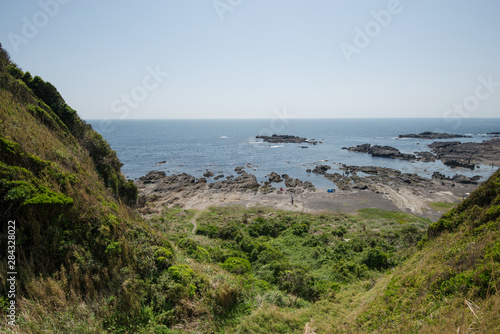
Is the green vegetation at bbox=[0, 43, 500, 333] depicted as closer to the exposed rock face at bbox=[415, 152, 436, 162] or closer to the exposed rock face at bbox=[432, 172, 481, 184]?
the exposed rock face at bbox=[432, 172, 481, 184]

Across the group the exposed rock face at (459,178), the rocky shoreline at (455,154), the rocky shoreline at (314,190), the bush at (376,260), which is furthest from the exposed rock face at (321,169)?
the bush at (376,260)

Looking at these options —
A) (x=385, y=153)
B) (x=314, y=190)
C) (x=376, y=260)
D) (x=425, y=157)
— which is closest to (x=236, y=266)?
(x=376, y=260)

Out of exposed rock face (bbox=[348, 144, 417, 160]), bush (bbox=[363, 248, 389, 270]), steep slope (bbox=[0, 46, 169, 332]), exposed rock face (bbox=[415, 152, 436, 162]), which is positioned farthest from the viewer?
exposed rock face (bbox=[348, 144, 417, 160])

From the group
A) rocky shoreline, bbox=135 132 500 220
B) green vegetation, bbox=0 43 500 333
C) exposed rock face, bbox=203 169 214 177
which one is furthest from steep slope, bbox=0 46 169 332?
exposed rock face, bbox=203 169 214 177

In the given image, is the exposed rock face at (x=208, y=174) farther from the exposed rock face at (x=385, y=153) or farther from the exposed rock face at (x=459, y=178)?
the exposed rock face at (x=385, y=153)

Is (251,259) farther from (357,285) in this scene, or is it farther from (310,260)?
(357,285)

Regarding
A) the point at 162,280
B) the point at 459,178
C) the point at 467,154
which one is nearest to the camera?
the point at 162,280

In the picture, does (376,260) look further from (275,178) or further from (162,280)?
Answer: (275,178)

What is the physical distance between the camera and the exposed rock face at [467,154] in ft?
215

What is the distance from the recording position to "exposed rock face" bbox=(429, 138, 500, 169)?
65.6m

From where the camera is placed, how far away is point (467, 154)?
75.1 m

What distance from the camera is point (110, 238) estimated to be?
25.6 feet

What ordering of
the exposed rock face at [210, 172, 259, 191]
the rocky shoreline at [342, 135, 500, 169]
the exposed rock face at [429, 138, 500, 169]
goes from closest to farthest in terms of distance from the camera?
the exposed rock face at [210, 172, 259, 191] < the exposed rock face at [429, 138, 500, 169] < the rocky shoreline at [342, 135, 500, 169]

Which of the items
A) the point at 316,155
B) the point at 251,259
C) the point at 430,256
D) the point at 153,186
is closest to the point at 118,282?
the point at 251,259
